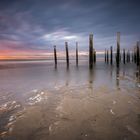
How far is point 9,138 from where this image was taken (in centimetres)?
214

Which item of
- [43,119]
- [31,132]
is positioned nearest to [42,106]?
[43,119]

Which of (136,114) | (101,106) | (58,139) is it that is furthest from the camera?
(101,106)

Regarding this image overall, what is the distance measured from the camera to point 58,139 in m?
2.11

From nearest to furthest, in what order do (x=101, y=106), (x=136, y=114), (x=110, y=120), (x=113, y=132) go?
(x=113, y=132)
(x=110, y=120)
(x=136, y=114)
(x=101, y=106)

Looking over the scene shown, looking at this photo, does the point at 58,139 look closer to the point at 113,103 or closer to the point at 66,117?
the point at 66,117

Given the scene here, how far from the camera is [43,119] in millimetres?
2867

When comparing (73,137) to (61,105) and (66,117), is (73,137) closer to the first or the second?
(66,117)

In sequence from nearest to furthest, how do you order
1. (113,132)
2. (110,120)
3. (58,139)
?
(58,139)
(113,132)
(110,120)

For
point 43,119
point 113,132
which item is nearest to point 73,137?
point 113,132

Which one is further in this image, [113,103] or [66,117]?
[113,103]

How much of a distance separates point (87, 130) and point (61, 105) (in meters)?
1.52

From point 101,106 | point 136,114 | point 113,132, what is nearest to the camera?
point 113,132

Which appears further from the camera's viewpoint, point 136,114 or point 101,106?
point 101,106

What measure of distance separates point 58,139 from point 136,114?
1.89 metres
